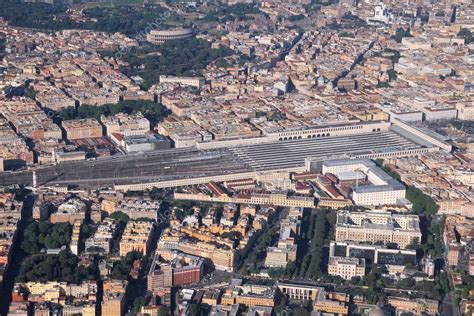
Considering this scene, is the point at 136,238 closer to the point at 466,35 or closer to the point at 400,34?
the point at 400,34

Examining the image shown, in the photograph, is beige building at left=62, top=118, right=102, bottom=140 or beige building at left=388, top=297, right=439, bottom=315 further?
beige building at left=62, top=118, right=102, bottom=140

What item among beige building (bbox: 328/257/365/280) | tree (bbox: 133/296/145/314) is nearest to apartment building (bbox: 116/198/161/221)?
tree (bbox: 133/296/145/314)

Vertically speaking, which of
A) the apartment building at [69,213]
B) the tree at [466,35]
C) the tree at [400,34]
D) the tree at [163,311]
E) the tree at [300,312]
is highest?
the tree at [300,312]

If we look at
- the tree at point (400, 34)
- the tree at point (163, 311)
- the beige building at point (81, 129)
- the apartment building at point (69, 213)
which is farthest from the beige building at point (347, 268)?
the tree at point (400, 34)

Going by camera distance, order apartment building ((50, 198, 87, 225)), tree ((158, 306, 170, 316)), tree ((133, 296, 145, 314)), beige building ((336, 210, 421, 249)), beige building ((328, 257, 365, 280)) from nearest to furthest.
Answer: tree ((158, 306, 170, 316)) < tree ((133, 296, 145, 314)) < beige building ((328, 257, 365, 280)) < beige building ((336, 210, 421, 249)) < apartment building ((50, 198, 87, 225))

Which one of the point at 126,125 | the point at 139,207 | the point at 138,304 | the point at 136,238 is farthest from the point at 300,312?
the point at 126,125

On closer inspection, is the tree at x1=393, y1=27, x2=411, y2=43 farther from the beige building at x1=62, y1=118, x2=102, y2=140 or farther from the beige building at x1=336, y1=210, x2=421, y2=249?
the beige building at x1=336, y1=210, x2=421, y2=249

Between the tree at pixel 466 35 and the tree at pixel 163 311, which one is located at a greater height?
the tree at pixel 163 311

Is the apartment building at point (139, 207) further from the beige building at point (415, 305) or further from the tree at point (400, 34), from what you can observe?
the tree at point (400, 34)

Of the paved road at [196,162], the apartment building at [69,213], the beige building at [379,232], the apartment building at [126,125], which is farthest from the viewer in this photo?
the apartment building at [126,125]
